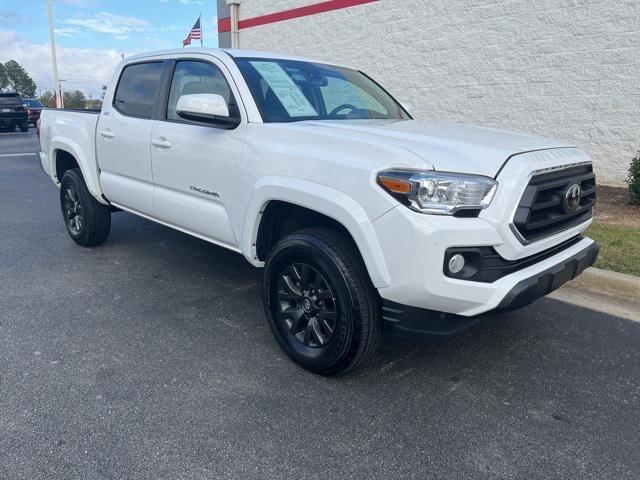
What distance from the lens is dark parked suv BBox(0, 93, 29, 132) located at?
77.6 ft

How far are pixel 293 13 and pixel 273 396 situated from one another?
42.6 feet

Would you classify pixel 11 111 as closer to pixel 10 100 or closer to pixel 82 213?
pixel 10 100

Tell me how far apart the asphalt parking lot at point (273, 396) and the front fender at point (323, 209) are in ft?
2.43

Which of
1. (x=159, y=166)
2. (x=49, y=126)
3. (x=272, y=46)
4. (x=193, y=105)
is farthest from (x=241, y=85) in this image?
(x=272, y=46)

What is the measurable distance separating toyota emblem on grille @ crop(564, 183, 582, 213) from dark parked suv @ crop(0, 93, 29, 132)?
1039 inches

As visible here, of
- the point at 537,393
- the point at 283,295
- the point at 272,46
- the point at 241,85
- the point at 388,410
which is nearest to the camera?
the point at 388,410

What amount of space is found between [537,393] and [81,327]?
2.98m

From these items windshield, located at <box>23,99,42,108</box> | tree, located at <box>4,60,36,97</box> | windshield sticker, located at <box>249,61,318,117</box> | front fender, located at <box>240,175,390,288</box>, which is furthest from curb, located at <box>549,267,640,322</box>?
tree, located at <box>4,60,36,97</box>

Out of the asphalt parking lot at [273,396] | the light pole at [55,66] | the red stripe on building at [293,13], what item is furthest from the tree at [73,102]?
the asphalt parking lot at [273,396]

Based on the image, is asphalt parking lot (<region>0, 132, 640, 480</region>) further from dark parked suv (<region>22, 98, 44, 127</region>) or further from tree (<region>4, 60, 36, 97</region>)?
tree (<region>4, 60, 36, 97</region>)

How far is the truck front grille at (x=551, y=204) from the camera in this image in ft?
8.50

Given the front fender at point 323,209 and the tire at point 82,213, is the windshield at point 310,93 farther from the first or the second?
the tire at point 82,213

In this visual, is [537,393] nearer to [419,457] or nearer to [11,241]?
[419,457]

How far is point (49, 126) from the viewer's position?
18.8ft
